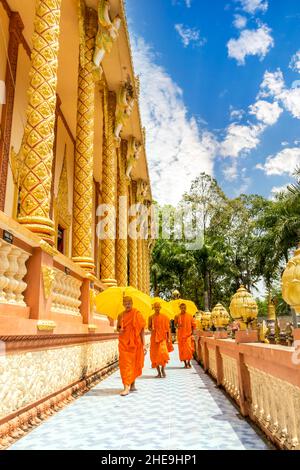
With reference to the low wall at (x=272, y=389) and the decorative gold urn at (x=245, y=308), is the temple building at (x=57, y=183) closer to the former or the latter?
the low wall at (x=272, y=389)

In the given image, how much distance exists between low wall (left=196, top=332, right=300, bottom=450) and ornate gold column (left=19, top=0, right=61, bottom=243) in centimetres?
275

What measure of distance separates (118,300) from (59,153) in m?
5.76

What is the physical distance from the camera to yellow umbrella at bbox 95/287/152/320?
7.83 meters

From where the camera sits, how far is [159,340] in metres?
9.86

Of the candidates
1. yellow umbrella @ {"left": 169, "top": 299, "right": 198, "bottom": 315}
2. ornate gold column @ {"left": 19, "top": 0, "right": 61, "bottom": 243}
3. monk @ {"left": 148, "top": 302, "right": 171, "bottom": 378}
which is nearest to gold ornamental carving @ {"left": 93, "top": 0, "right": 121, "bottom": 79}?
ornate gold column @ {"left": 19, "top": 0, "right": 61, "bottom": 243}

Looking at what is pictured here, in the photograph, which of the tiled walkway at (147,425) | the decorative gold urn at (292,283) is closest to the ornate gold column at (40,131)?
the tiled walkway at (147,425)

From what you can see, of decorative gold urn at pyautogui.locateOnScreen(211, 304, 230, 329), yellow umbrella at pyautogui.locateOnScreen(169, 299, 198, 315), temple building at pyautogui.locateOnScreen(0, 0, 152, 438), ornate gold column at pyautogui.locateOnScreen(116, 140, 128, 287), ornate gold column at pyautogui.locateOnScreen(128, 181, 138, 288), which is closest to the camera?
temple building at pyautogui.locateOnScreen(0, 0, 152, 438)

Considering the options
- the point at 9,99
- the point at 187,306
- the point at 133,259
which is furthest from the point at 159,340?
the point at 133,259

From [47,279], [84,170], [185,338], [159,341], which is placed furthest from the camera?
[185,338]

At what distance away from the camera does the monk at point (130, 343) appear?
6824mm

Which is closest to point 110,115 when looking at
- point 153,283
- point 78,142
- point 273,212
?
point 78,142

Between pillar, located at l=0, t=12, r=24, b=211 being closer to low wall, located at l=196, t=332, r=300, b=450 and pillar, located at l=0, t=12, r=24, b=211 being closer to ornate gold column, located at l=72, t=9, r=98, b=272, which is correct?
ornate gold column, located at l=72, t=9, r=98, b=272

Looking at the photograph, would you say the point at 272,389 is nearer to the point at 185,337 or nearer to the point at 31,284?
the point at 31,284

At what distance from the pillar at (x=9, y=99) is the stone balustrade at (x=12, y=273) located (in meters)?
3.62
